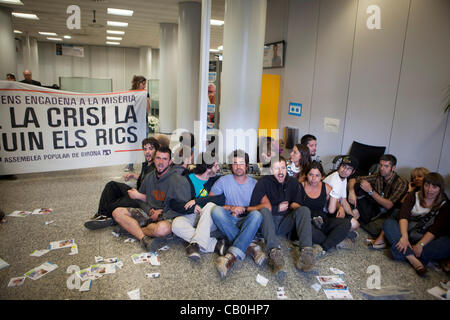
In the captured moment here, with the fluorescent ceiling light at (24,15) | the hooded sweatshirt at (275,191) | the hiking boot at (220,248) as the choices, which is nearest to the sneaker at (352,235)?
the hooded sweatshirt at (275,191)

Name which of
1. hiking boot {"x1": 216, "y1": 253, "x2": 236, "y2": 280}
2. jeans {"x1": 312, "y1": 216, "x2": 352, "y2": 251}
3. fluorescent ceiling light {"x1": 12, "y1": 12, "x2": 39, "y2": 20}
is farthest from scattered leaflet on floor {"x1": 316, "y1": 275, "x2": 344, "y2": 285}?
fluorescent ceiling light {"x1": 12, "y1": 12, "x2": 39, "y2": 20}

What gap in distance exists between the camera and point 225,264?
295 cm

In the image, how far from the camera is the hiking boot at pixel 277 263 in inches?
117

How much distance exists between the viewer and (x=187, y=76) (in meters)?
9.53

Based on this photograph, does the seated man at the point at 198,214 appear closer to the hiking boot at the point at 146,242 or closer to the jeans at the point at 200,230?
the jeans at the point at 200,230

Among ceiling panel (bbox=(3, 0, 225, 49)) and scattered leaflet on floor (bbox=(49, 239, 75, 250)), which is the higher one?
ceiling panel (bbox=(3, 0, 225, 49))

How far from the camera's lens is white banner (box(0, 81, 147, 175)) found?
5.04 meters

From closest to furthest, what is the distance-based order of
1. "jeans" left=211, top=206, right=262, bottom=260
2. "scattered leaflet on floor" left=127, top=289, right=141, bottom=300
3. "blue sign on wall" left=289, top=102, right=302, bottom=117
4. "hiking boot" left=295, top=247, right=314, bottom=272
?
"scattered leaflet on floor" left=127, top=289, right=141, bottom=300, "hiking boot" left=295, top=247, right=314, bottom=272, "jeans" left=211, top=206, right=262, bottom=260, "blue sign on wall" left=289, top=102, right=302, bottom=117

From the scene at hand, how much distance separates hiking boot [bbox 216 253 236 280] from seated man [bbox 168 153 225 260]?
0.22 m

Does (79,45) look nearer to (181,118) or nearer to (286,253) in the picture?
(181,118)

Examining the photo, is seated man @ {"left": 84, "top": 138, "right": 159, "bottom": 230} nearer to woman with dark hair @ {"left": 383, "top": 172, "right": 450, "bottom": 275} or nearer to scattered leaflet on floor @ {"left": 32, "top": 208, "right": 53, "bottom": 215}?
scattered leaflet on floor @ {"left": 32, "top": 208, "right": 53, "bottom": 215}

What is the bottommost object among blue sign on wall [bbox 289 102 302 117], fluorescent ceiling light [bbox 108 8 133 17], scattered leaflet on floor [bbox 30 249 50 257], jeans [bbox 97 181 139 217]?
scattered leaflet on floor [bbox 30 249 50 257]

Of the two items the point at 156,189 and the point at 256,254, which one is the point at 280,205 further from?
the point at 156,189

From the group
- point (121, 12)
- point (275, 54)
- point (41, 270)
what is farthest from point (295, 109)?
point (121, 12)
